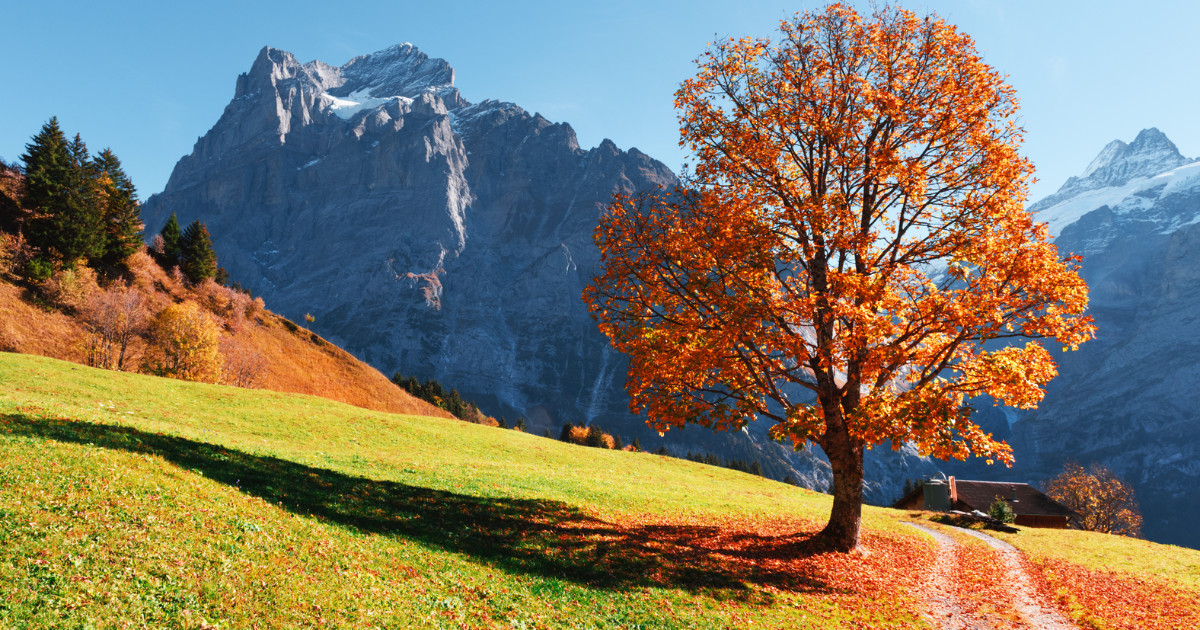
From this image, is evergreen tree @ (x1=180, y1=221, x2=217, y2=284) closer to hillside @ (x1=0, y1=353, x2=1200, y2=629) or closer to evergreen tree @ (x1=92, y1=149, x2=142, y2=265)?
evergreen tree @ (x1=92, y1=149, x2=142, y2=265)

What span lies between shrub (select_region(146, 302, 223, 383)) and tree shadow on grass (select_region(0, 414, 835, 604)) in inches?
2235

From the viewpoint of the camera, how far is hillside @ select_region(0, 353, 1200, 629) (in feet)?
27.0

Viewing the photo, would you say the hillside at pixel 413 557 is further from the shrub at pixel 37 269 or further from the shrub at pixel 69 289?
the shrub at pixel 69 289

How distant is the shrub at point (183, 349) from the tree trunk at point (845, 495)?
7128 centimetres

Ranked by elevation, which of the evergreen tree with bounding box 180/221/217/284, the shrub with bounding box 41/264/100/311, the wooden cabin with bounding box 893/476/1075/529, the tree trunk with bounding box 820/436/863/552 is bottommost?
the wooden cabin with bounding box 893/476/1075/529

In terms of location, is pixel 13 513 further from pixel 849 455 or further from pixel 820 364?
pixel 849 455

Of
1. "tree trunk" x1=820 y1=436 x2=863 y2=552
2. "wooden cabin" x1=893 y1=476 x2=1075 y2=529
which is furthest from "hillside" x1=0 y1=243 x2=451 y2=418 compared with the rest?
"wooden cabin" x1=893 y1=476 x2=1075 y2=529

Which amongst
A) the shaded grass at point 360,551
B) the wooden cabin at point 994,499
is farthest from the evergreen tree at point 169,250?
the wooden cabin at point 994,499

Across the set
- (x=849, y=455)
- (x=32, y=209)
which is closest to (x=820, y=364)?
(x=849, y=455)

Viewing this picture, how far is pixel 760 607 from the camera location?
41.7ft

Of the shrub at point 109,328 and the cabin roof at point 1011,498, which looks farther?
the cabin roof at point 1011,498

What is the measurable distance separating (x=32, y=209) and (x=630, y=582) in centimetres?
8977

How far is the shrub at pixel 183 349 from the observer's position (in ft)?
213

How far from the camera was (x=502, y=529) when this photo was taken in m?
15.7
